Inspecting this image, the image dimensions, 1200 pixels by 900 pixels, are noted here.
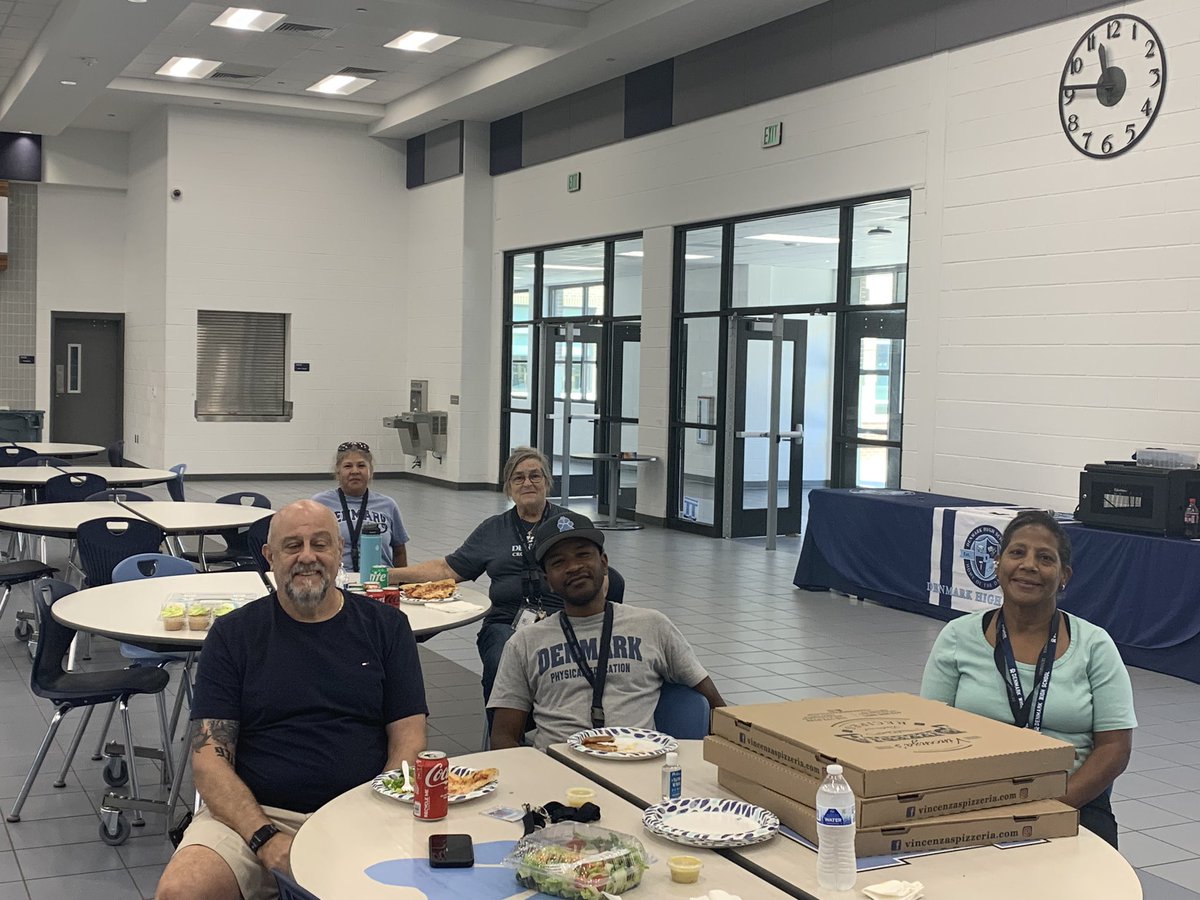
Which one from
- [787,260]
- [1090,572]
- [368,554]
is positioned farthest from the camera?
[787,260]

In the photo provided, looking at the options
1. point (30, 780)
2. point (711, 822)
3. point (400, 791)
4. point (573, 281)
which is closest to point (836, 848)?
point (711, 822)

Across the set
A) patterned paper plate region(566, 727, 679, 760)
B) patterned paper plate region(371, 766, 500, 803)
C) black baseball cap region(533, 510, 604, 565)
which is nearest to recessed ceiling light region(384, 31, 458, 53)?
black baseball cap region(533, 510, 604, 565)

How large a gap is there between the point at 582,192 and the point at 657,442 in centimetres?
294

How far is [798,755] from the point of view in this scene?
2188 mm

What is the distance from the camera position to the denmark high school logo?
7262mm

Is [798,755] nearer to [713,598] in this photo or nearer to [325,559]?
[325,559]

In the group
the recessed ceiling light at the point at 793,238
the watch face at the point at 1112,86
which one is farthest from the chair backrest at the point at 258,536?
the recessed ceiling light at the point at 793,238

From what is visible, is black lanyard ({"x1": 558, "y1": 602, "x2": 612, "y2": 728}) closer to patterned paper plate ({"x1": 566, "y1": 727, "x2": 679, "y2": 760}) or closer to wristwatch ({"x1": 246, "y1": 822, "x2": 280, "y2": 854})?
patterned paper plate ({"x1": 566, "y1": 727, "x2": 679, "y2": 760})

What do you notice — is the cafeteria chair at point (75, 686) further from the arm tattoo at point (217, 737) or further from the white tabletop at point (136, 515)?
the white tabletop at point (136, 515)

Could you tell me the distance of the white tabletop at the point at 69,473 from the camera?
7.78 metres

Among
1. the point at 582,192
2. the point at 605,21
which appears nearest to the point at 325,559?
the point at 605,21

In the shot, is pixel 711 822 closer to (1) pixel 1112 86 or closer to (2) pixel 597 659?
(2) pixel 597 659

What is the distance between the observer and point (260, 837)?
2.60 meters

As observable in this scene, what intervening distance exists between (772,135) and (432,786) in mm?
8869
